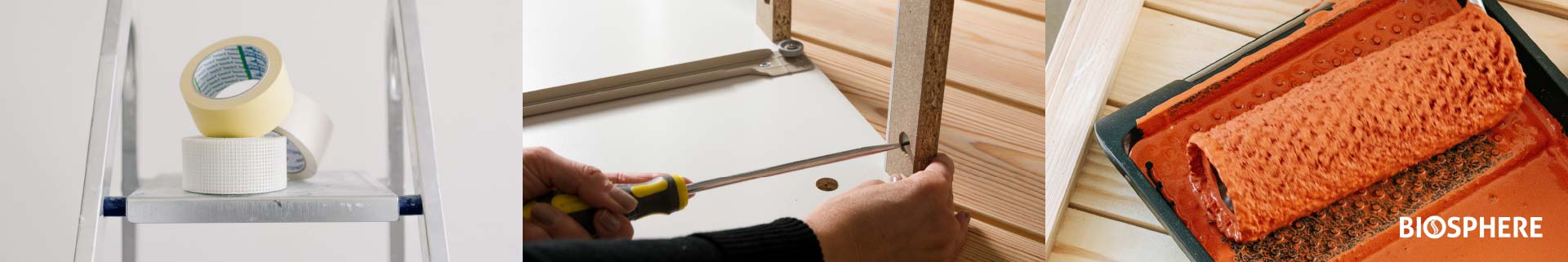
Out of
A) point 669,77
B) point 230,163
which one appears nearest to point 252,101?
point 230,163

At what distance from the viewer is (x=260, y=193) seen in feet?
1.37

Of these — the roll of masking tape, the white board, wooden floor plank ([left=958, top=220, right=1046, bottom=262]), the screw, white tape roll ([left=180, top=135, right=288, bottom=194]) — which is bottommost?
wooden floor plank ([left=958, top=220, right=1046, bottom=262])

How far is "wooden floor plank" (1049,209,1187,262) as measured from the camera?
69 centimetres

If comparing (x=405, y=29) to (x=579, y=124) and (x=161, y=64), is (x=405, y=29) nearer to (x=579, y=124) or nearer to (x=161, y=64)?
(x=161, y=64)

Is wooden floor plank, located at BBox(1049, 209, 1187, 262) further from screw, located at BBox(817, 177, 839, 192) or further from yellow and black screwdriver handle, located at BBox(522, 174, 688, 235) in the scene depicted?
yellow and black screwdriver handle, located at BBox(522, 174, 688, 235)

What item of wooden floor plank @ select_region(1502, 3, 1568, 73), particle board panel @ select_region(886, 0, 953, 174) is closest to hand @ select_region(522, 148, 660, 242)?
particle board panel @ select_region(886, 0, 953, 174)

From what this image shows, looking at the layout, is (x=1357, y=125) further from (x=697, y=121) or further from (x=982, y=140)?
(x=697, y=121)

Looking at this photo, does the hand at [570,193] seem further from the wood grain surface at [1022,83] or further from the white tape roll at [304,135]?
the wood grain surface at [1022,83]

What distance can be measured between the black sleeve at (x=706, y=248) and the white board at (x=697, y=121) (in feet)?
0.39

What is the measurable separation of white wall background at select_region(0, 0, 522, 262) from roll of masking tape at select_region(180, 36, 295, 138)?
0.14 metres

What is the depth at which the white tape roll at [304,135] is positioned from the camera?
0.45 meters

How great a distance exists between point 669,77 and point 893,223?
29 cm

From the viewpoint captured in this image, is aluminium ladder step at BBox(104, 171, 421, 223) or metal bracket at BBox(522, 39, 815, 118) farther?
metal bracket at BBox(522, 39, 815, 118)

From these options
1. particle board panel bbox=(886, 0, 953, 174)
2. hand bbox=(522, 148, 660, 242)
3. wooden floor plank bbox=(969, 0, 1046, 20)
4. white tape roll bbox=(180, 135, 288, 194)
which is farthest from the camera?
wooden floor plank bbox=(969, 0, 1046, 20)
